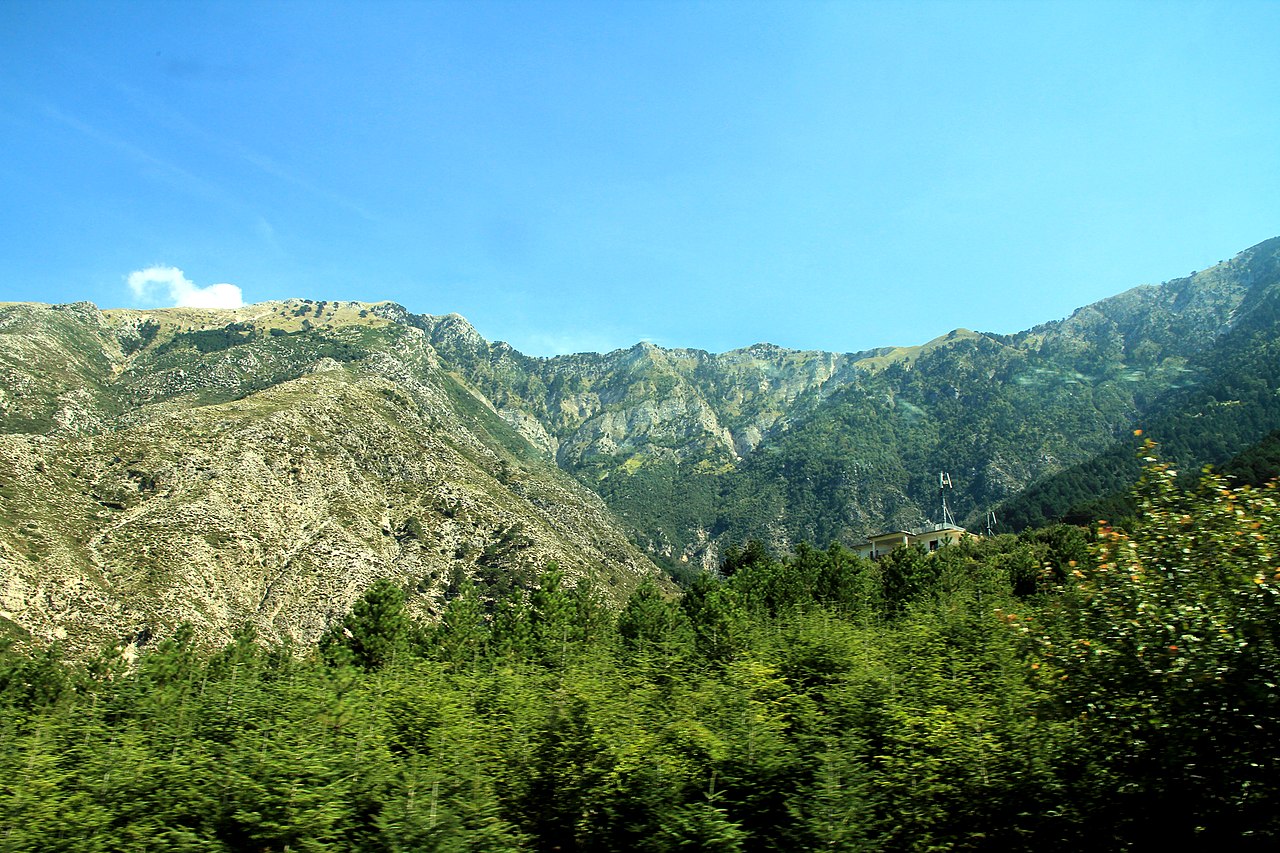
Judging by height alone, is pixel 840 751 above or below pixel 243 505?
below

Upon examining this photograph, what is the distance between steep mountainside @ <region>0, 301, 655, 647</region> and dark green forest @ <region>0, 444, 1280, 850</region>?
7474 cm

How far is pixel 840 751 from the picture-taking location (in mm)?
9688

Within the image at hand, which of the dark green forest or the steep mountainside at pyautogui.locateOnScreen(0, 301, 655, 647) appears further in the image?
the steep mountainside at pyautogui.locateOnScreen(0, 301, 655, 647)

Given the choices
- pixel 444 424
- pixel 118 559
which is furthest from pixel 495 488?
pixel 118 559

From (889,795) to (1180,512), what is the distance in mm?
5422

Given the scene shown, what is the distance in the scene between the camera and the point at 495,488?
142875 mm

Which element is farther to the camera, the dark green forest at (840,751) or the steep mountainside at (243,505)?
the steep mountainside at (243,505)

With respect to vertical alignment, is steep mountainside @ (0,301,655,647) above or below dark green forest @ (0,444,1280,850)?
above

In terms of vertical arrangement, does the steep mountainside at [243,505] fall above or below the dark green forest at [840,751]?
above

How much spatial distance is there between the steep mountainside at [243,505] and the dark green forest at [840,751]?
245ft

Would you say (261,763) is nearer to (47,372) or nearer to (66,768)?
(66,768)

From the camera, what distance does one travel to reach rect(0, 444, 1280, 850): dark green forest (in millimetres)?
7676

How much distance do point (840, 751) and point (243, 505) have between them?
103554mm

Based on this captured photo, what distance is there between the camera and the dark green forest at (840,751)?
25.2 ft
